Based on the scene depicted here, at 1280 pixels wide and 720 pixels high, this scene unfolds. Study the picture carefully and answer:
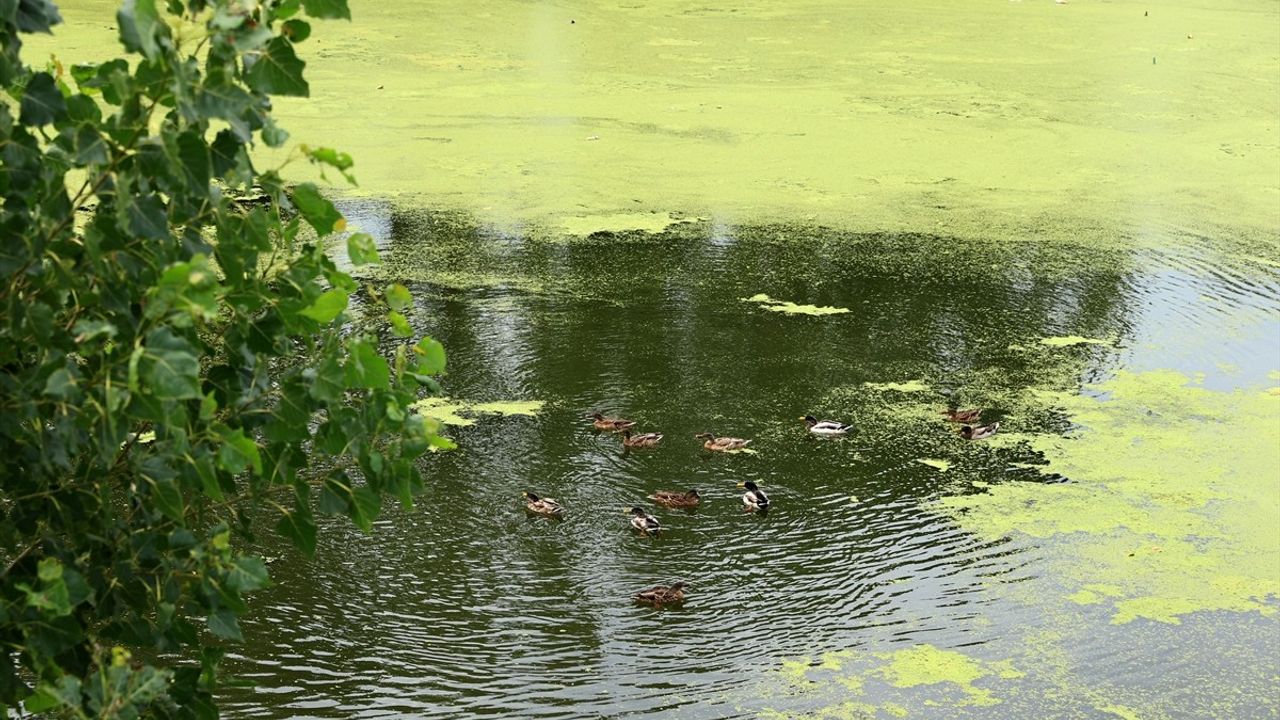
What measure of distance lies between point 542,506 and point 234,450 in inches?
95.2

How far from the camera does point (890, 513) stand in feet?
12.9

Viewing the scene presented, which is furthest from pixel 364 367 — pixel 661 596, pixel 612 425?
pixel 612 425

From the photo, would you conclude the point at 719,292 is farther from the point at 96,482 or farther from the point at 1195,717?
the point at 96,482

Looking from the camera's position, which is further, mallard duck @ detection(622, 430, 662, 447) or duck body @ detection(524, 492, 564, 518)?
mallard duck @ detection(622, 430, 662, 447)

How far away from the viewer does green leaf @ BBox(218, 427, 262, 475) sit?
1.38 metres

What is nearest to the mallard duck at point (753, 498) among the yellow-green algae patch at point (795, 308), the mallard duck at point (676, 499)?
the mallard duck at point (676, 499)

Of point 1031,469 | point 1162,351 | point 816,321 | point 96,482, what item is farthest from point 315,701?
point 1162,351

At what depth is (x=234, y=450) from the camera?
1394mm

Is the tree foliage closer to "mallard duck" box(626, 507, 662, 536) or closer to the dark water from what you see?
the dark water

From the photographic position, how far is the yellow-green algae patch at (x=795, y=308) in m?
5.32

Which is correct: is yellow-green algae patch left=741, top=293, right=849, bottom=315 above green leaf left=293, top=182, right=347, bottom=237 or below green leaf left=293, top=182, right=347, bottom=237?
below

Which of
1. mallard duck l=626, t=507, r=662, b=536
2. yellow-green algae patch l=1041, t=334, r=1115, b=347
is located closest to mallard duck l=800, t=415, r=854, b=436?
mallard duck l=626, t=507, r=662, b=536

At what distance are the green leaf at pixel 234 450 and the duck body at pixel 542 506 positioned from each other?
239cm

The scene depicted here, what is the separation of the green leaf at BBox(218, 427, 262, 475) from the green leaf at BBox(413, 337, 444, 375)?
0.25 m
